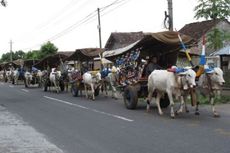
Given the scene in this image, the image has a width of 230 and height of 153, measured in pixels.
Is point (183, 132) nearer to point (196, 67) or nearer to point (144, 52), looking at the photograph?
point (196, 67)

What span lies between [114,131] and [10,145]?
2.94 m

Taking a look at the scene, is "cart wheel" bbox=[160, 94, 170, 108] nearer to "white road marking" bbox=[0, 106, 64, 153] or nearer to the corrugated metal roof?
"white road marking" bbox=[0, 106, 64, 153]

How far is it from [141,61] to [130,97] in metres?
1.81

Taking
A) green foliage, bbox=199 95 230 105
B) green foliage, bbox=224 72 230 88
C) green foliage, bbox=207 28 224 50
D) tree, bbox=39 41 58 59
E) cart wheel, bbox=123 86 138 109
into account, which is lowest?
green foliage, bbox=199 95 230 105

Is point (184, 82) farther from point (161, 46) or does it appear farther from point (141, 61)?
point (141, 61)

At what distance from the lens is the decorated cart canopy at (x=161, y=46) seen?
17297mm

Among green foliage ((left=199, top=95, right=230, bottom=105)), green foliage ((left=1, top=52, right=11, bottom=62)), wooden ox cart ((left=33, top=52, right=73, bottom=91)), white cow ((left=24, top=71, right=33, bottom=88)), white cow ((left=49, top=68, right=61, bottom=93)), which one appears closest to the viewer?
green foliage ((left=199, top=95, right=230, bottom=105))

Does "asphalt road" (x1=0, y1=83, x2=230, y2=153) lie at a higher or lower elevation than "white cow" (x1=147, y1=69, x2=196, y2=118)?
lower

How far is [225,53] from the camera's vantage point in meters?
29.4

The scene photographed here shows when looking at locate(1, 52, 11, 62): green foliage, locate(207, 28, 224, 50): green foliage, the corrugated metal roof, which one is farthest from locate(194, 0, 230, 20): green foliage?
locate(1, 52, 11, 62): green foliage

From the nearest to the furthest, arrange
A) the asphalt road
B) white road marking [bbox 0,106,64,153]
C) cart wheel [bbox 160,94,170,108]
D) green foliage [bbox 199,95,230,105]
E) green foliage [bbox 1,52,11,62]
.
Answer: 1. the asphalt road
2. white road marking [bbox 0,106,64,153]
3. cart wheel [bbox 160,94,170,108]
4. green foliage [bbox 199,95,230,105]
5. green foliage [bbox 1,52,11,62]

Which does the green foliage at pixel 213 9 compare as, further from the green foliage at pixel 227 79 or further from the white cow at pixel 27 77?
the white cow at pixel 27 77

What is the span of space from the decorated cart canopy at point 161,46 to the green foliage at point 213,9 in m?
13.0

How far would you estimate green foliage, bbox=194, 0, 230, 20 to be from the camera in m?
32.1
